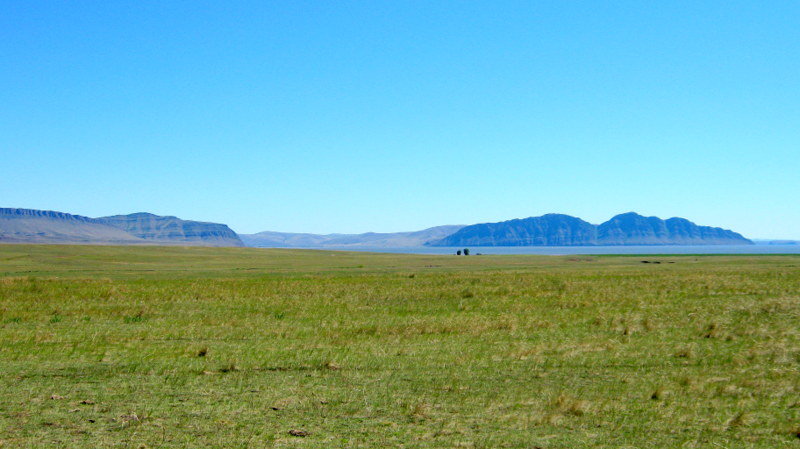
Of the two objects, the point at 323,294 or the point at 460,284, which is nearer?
the point at 323,294

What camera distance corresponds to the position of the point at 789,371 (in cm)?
1527

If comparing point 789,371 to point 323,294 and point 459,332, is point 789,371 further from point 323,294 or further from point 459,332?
point 323,294

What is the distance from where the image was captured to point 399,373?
49.5 feet

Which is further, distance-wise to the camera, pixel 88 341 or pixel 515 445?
pixel 88 341

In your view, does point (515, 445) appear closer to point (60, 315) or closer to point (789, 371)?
point (789, 371)

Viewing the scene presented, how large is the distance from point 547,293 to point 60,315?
23167 millimetres

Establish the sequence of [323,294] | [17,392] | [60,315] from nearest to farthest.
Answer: [17,392]
[60,315]
[323,294]

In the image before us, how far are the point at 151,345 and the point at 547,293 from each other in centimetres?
2259

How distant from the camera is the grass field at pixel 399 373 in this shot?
10266 mm

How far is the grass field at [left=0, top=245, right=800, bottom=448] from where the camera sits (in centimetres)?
1027

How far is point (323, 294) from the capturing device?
3550 cm

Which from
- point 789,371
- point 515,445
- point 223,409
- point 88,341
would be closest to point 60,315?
point 88,341

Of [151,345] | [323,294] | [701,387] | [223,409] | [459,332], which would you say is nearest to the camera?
[223,409]

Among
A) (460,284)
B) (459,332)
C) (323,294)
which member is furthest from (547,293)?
(459,332)
